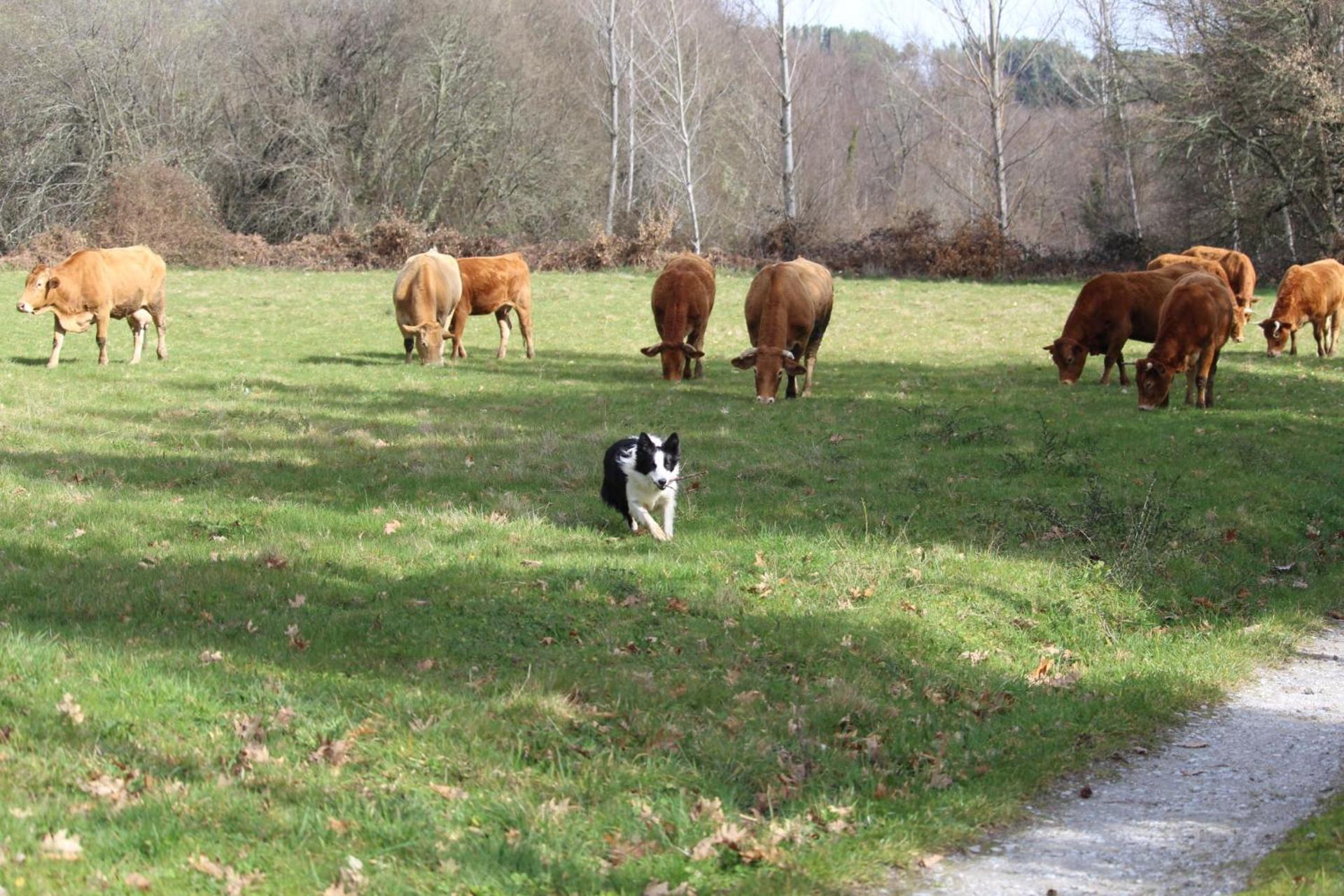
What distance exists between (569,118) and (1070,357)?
148 feet

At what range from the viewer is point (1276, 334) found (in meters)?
24.4

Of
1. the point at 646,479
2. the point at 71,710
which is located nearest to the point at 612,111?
the point at 646,479

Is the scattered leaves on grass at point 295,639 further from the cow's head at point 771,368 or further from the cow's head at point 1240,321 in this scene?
the cow's head at point 1240,321

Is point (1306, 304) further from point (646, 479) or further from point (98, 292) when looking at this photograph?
point (98, 292)

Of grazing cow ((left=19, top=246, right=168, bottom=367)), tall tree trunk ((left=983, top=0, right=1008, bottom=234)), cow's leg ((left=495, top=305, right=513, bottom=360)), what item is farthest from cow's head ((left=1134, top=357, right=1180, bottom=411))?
tall tree trunk ((left=983, top=0, right=1008, bottom=234))

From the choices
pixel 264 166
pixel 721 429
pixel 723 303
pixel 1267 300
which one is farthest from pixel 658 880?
pixel 264 166

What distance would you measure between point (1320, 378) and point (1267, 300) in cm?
1409

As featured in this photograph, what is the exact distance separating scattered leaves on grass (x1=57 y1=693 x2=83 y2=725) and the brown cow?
13.6m

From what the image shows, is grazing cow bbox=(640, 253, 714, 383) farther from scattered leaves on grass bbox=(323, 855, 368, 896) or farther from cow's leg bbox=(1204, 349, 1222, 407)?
scattered leaves on grass bbox=(323, 855, 368, 896)

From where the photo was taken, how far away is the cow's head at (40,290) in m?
20.2

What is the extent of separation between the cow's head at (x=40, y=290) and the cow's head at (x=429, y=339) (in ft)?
18.9


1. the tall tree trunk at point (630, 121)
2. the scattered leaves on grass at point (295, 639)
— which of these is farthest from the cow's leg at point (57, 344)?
the tall tree trunk at point (630, 121)

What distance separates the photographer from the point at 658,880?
545 centimetres

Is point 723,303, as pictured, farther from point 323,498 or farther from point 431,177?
point 431,177
